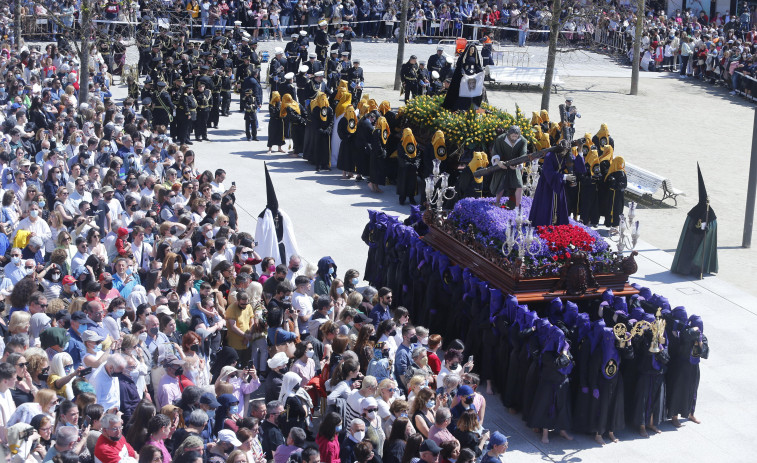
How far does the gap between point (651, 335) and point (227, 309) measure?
4.68m

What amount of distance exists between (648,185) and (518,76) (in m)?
12.8

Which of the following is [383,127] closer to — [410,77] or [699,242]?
[699,242]

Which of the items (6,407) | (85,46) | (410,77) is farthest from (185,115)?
(6,407)

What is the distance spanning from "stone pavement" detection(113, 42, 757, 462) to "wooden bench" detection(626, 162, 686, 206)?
0.36 m

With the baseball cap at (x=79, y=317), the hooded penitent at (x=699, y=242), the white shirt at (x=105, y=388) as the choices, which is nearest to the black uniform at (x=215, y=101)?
the hooded penitent at (x=699, y=242)

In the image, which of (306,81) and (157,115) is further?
(306,81)

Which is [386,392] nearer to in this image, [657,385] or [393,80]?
[657,385]

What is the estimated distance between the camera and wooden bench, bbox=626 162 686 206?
2238 cm

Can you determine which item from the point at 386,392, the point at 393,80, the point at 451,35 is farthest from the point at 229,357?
the point at 451,35

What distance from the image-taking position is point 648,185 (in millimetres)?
22484

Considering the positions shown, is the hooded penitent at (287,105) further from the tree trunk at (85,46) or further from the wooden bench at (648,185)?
the wooden bench at (648,185)

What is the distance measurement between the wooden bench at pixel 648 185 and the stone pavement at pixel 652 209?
0.36 meters

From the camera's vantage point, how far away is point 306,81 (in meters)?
28.6

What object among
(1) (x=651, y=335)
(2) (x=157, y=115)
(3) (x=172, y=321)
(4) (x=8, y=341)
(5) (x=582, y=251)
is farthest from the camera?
(2) (x=157, y=115)
